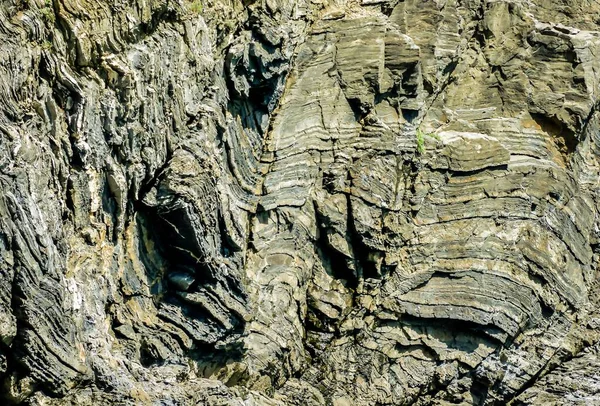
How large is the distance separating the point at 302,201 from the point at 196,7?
167 inches

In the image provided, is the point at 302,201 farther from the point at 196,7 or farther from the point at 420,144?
the point at 196,7

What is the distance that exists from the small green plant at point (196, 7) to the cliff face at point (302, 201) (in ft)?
0.16

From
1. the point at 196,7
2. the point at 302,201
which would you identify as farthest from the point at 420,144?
the point at 196,7

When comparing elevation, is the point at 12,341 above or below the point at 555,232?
above

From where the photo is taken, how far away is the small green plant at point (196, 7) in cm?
1538

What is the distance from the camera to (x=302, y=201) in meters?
17.8

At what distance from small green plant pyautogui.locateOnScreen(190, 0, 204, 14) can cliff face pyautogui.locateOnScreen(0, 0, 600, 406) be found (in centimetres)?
5

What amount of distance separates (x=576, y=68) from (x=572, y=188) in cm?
252

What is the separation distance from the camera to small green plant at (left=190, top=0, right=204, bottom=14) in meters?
15.4

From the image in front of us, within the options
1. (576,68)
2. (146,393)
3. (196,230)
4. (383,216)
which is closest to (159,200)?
(196,230)

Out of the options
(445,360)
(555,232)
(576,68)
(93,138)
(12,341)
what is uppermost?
(93,138)

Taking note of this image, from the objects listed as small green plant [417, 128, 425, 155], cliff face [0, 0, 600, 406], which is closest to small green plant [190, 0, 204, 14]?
cliff face [0, 0, 600, 406]

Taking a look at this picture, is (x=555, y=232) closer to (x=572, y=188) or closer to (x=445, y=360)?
(x=572, y=188)

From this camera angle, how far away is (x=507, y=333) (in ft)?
Result: 61.5
